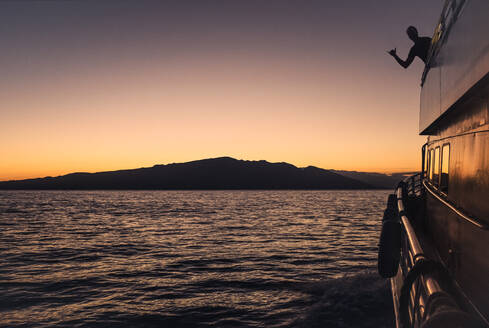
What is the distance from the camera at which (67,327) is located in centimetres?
961

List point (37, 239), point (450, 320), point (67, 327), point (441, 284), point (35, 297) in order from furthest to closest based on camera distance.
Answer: point (37, 239), point (35, 297), point (67, 327), point (441, 284), point (450, 320)

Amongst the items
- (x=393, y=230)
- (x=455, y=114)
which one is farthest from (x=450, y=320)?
(x=455, y=114)

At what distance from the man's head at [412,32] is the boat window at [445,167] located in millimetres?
4334

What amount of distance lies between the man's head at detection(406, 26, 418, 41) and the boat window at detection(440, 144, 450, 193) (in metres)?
4.33

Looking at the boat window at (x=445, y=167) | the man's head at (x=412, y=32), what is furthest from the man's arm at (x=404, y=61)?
the boat window at (x=445, y=167)

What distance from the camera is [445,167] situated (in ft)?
21.5

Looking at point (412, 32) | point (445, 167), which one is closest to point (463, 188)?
point (445, 167)

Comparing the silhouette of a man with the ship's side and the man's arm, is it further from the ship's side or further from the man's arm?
the ship's side

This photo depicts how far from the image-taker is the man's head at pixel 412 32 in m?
9.70

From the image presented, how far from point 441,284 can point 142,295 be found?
11.4 meters

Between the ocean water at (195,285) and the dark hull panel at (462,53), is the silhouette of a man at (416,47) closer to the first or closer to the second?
the dark hull panel at (462,53)

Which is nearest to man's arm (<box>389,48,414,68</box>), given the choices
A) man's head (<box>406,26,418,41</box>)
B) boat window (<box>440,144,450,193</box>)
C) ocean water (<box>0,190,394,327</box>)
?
man's head (<box>406,26,418,41</box>)

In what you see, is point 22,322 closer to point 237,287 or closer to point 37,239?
point 237,287

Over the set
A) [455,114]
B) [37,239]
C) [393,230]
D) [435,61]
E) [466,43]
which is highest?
[435,61]
